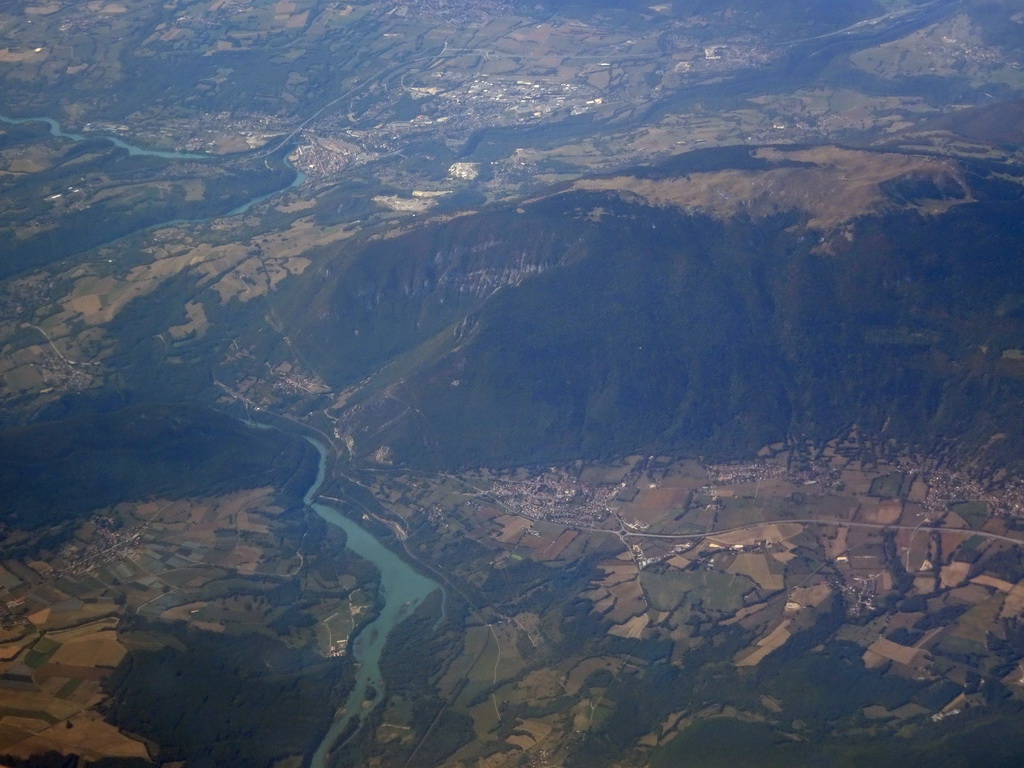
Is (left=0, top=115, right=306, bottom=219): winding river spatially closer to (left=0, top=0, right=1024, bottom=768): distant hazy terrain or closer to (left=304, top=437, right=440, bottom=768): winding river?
(left=0, top=0, right=1024, bottom=768): distant hazy terrain

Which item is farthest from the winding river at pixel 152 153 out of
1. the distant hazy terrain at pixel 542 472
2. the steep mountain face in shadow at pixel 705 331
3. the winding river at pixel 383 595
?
the winding river at pixel 383 595

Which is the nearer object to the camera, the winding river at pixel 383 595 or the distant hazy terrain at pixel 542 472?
the distant hazy terrain at pixel 542 472

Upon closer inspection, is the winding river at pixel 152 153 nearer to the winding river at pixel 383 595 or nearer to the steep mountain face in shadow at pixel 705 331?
the steep mountain face in shadow at pixel 705 331

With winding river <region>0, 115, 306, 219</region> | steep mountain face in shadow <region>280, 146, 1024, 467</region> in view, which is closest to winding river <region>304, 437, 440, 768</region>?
steep mountain face in shadow <region>280, 146, 1024, 467</region>

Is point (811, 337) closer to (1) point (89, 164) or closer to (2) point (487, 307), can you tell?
(2) point (487, 307)

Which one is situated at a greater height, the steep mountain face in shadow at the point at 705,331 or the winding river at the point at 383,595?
the steep mountain face in shadow at the point at 705,331

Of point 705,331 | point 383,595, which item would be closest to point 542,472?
point 383,595

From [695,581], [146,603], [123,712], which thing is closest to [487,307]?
[695,581]
